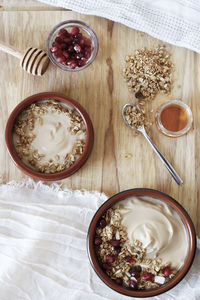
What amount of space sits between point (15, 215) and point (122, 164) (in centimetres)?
49

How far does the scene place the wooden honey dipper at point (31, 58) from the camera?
61.5 inches

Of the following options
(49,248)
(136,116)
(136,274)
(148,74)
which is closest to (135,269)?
(136,274)

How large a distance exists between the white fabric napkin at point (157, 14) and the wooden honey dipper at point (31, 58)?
8.8 inches

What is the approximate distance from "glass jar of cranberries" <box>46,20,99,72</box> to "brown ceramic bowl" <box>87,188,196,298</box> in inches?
22.0

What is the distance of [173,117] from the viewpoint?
159cm

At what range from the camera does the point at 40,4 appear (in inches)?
64.8

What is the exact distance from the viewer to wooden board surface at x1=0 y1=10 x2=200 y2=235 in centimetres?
159

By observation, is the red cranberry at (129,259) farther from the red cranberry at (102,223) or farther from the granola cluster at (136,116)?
the granola cluster at (136,116)

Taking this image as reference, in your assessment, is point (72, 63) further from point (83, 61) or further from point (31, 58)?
point (31, 58)

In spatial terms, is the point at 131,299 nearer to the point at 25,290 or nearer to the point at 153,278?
the point at 153,278

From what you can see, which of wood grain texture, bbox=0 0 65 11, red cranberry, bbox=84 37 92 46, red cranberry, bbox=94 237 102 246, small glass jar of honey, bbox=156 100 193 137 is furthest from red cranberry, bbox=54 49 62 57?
red cranberry, bbox=94 237 102 246

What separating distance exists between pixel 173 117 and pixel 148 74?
20cm

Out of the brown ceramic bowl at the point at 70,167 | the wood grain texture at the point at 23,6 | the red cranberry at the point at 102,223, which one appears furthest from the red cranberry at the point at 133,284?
the wood grain texture at the point at 23,6

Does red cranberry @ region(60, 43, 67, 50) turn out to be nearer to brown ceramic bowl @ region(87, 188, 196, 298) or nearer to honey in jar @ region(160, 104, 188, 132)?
honey in jar @ region(160, 104, 188, 132)
